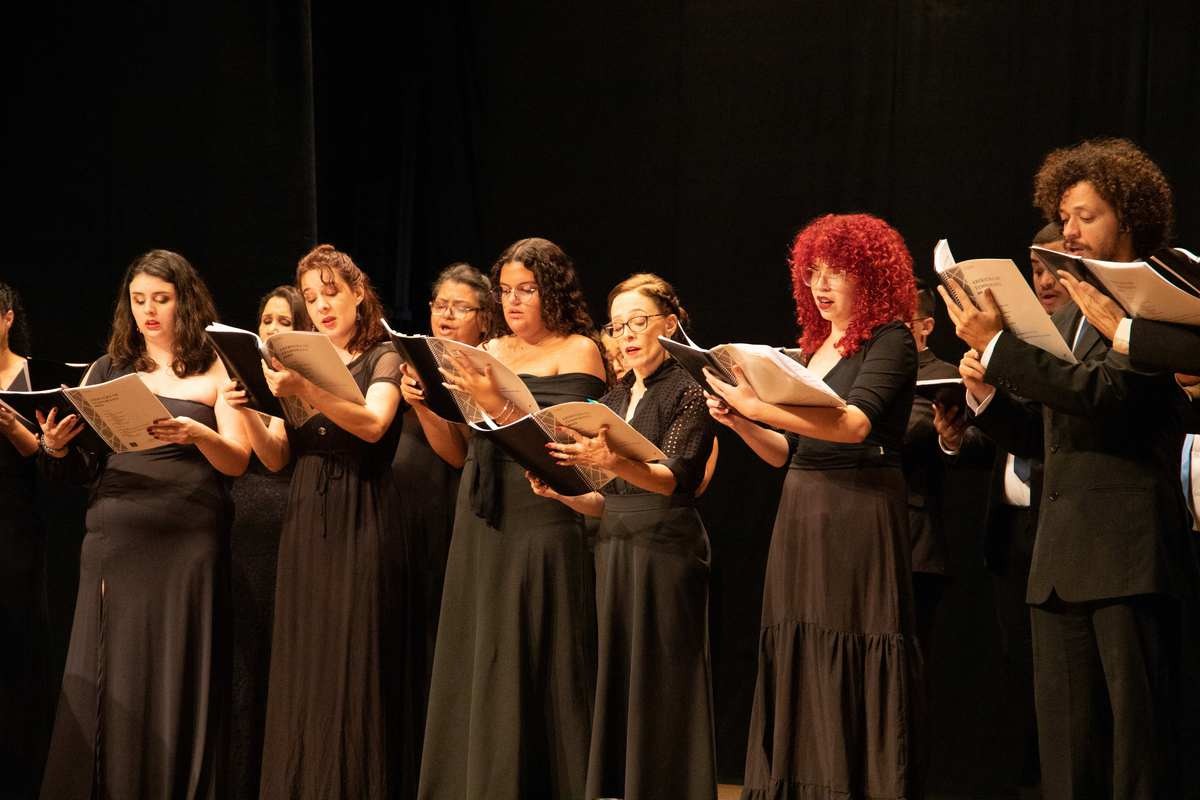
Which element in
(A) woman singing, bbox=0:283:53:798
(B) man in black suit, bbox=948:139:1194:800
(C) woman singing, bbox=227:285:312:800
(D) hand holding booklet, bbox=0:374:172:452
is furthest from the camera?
(C) woman singing, bbox=227:285:312:800

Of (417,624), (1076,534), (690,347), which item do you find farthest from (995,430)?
(417,624)

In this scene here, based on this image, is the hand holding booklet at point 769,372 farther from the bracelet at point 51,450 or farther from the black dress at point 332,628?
the bracelet at point 51,450

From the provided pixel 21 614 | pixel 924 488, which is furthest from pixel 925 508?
pixel 21 614

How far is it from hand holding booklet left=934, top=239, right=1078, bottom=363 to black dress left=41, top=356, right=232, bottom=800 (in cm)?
216

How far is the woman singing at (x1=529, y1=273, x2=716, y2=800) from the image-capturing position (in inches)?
138

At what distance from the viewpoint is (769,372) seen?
2.92 meters

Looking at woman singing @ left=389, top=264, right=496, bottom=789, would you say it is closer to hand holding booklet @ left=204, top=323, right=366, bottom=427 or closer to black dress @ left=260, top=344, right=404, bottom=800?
black dress @ left=260, top=344, right=404, bottom=800

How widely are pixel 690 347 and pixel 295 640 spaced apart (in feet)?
4.82

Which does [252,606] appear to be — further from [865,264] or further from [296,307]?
[865,264]

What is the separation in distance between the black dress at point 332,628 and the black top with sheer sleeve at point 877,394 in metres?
1.24

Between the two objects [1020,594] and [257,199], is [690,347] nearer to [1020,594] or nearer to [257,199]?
[1020,594]

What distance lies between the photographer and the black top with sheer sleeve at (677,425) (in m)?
3.59

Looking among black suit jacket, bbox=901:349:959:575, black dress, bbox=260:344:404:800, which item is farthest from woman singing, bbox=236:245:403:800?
black suit jacket, bbox=901:349:959:575

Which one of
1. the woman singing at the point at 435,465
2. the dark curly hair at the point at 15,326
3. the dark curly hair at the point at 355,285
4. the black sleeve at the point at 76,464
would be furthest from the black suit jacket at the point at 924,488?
the dark curly hair at the point at 15,326
